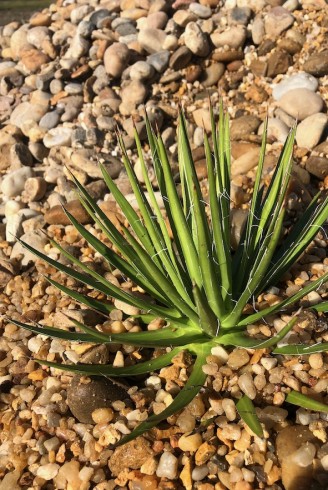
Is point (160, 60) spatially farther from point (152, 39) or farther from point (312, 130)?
point (312, 130)

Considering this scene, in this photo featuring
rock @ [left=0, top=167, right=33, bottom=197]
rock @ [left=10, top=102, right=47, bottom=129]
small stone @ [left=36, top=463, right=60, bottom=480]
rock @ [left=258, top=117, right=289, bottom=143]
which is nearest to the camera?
small stone @ [left=36, top=463, right=60, bottom=480]

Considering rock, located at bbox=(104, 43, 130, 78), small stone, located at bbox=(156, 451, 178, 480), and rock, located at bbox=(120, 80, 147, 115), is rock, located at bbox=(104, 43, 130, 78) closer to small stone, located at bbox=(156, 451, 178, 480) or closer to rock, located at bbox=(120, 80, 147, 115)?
rock, located at bbox=(120, 80, 147, 115)

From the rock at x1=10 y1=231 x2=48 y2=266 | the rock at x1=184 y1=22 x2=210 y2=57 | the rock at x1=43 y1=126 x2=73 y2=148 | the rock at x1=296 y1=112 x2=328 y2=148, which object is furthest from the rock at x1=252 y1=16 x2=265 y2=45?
the rock at x1=10 y1=231 x2=48 y2=266

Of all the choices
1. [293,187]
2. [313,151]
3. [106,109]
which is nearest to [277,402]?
[293,187]

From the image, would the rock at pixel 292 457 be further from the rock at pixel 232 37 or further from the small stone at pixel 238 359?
the rock at pixel 232 37

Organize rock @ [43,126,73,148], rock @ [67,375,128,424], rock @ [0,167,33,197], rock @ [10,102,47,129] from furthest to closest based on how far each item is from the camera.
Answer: rock @ [10,102,47,129] → rock @ [43,126,73,148] → rock @ [0,167,33,197] → rock @ [67,375,128,424]

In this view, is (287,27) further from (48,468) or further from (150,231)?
(48,468)

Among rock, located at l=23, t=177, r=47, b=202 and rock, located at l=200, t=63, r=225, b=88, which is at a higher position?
rock, located at l=200, t=63, r=225, b=88

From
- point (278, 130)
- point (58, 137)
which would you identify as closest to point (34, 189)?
point (58, 137)
